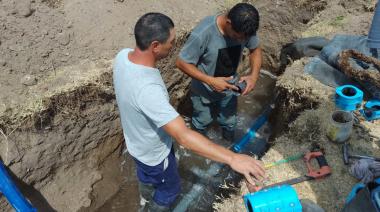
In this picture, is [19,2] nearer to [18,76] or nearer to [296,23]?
[18,76]

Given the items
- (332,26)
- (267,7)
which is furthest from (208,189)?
(267,7)

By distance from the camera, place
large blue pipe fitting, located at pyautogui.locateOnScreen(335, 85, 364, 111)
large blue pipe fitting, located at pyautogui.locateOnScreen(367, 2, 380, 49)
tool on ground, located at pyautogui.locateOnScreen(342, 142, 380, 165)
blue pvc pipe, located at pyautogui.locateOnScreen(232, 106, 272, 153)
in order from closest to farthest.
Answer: tool on ground, located at pyautogui.locateOnScreen(342, 142, 380, 165) < large blue pipe fitting, located at pyautogui.locateOnScreen(367, 2, 380, 49) < large blue pipe fitting, located at pyautogui.locateOnScreen(335, 85, 364, 111) < blue pvc pipe, located at pyautogui.locateOnScreen(232, 106, 272, 153)

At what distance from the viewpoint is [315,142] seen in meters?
3.70

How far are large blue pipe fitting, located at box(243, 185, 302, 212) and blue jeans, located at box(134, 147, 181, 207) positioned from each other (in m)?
0.94

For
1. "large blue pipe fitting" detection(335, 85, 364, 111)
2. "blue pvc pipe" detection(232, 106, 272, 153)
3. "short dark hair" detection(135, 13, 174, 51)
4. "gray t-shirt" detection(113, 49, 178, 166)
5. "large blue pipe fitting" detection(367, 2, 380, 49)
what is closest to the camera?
"gray t-shirt" detection(113, 49, 178, 166)

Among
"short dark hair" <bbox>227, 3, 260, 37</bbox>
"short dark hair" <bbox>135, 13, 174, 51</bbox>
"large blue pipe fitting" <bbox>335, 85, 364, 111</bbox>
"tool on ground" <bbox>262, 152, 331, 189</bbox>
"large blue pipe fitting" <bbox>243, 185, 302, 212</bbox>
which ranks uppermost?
"short dark hair" <bbox>135, 13, 174, 51</bbox>

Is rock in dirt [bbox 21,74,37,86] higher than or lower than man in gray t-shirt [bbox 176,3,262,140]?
lower

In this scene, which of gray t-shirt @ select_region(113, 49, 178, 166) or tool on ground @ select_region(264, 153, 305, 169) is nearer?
gray t-shirt @ select_region(113, 49, 178, 166)

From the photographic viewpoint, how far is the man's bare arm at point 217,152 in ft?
7.61

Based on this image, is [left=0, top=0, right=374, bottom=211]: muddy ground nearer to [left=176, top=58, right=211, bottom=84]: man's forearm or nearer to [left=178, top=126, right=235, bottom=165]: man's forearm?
[left=176, top=58, right=211, bottom=84]: man's forearm

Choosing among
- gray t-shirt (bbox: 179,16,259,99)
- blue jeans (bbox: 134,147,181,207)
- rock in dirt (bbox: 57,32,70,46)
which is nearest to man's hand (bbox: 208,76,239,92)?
gray t-shirt (bbox: 179,16,259,99)

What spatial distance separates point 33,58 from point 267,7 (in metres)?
4.42

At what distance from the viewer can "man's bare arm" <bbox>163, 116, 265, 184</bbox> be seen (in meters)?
2.32

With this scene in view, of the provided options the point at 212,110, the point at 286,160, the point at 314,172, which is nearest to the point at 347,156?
Result: the point at 314,172
